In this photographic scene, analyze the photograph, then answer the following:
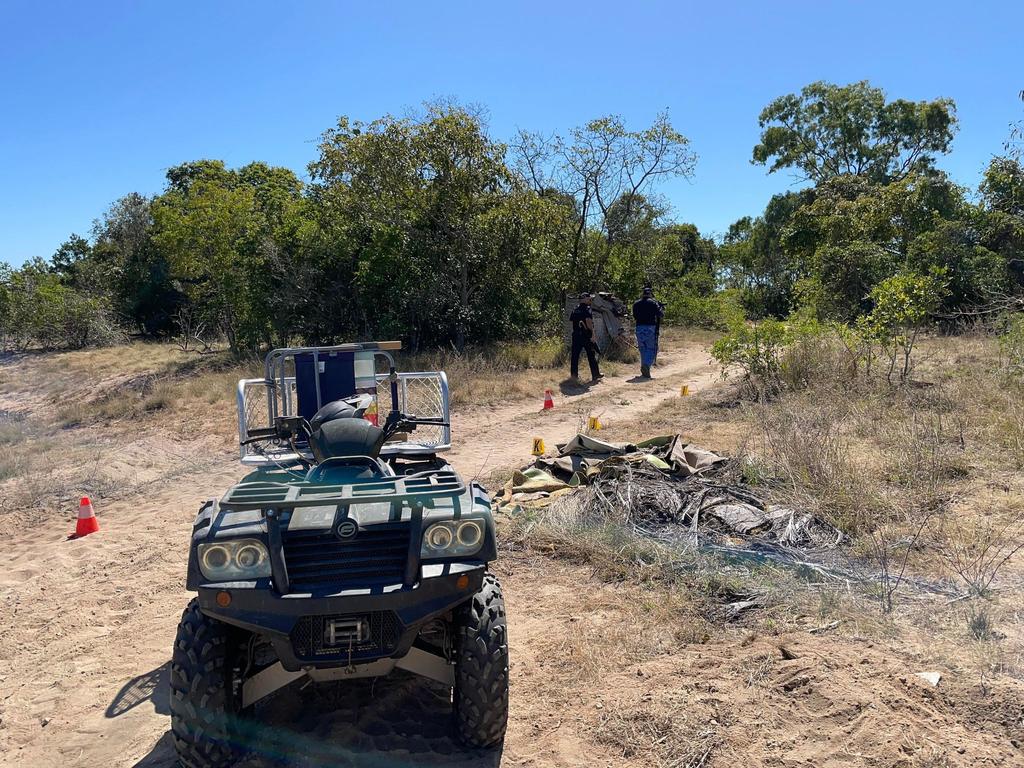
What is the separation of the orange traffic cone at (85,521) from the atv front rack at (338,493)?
456 cm

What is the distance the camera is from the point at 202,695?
113 inches

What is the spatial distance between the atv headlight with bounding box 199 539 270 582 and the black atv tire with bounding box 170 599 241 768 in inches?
9.0

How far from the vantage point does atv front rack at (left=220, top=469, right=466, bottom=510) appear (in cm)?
281

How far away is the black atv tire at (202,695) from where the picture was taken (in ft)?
9.42

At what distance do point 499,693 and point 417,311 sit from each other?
45.6 ft

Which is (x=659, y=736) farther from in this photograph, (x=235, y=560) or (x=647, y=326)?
(x=647, y=326)

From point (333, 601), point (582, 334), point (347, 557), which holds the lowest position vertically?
point (333, 601)

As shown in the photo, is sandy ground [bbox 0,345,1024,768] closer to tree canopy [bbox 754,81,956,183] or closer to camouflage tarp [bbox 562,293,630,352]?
camouflage tarp [bbox 562,293,630,352]

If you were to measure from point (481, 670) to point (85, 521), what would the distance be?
17.9 ft

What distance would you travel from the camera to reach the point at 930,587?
4.37 meters

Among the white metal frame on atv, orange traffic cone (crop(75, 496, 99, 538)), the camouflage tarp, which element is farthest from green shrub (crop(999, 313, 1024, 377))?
orange traffic cone (crop(75, 496, 99, 538))

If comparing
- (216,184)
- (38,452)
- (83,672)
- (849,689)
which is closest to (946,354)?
(849,689)

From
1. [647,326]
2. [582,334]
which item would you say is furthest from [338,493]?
[647,326]

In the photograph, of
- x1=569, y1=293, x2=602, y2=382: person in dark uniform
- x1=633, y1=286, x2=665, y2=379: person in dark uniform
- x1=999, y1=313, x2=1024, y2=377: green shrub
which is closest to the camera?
x1=999, y1=313, x2=1024, y2=377: green shrub
